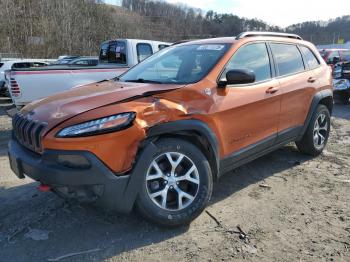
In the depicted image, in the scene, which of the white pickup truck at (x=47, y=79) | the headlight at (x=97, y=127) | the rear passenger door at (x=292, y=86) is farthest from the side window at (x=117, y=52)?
the headlight at (x=97, y=127)

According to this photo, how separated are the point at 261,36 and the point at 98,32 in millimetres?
48513

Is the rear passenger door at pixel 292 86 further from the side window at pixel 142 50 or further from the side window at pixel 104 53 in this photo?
the side window at pixel 104 53

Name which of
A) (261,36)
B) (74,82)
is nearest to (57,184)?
(261,36)

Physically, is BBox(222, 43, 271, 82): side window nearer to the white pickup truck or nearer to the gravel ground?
the gravel ground

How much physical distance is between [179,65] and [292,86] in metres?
1.59

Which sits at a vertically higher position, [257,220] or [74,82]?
[74,82]

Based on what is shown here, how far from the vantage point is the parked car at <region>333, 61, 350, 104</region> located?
1175 cm

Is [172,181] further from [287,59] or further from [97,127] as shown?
[287,59]

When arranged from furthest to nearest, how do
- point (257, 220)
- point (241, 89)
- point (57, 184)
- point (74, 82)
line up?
point (74, 82) < point (241, 89) < point (257, 220) < point (57, 184)

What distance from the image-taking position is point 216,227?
142 inches

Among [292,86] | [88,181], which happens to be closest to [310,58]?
[292,86]

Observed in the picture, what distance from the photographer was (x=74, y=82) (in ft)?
26.3

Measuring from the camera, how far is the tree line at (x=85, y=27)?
132 feet

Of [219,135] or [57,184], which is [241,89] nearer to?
[219,135]
